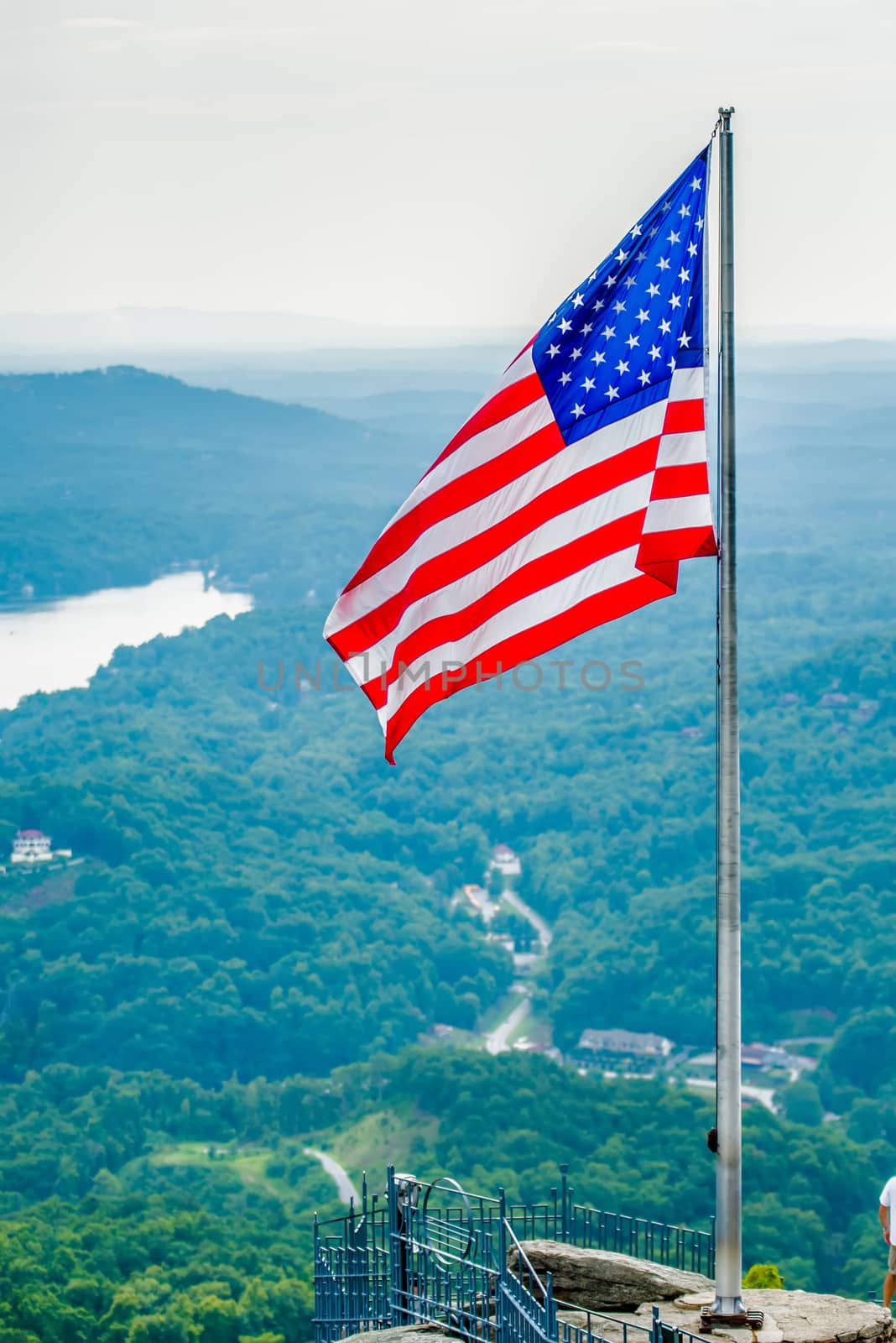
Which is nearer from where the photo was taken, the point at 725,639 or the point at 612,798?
the point at 725,639

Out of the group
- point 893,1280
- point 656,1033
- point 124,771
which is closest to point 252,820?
point 124,771

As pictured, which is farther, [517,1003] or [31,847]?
[31,847]

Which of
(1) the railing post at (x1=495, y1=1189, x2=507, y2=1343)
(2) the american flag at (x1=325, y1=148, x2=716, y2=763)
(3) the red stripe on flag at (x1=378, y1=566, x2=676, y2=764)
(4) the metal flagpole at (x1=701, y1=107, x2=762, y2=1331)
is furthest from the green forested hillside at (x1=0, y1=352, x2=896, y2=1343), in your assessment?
(4) the metal flagpole at (x1=701, y1=107, x2=762, y2=1331)

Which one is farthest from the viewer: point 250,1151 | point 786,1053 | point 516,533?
point 786,1053

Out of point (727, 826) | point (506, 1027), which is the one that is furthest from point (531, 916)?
point (727, 826)

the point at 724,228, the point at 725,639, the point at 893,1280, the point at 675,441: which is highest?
the point at 724,228

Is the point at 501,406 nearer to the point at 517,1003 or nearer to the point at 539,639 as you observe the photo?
the point at 539,639

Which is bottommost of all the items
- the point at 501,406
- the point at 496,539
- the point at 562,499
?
the point at 496,539

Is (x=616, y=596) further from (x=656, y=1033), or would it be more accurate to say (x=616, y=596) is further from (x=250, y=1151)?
(x=656, y=1033)
